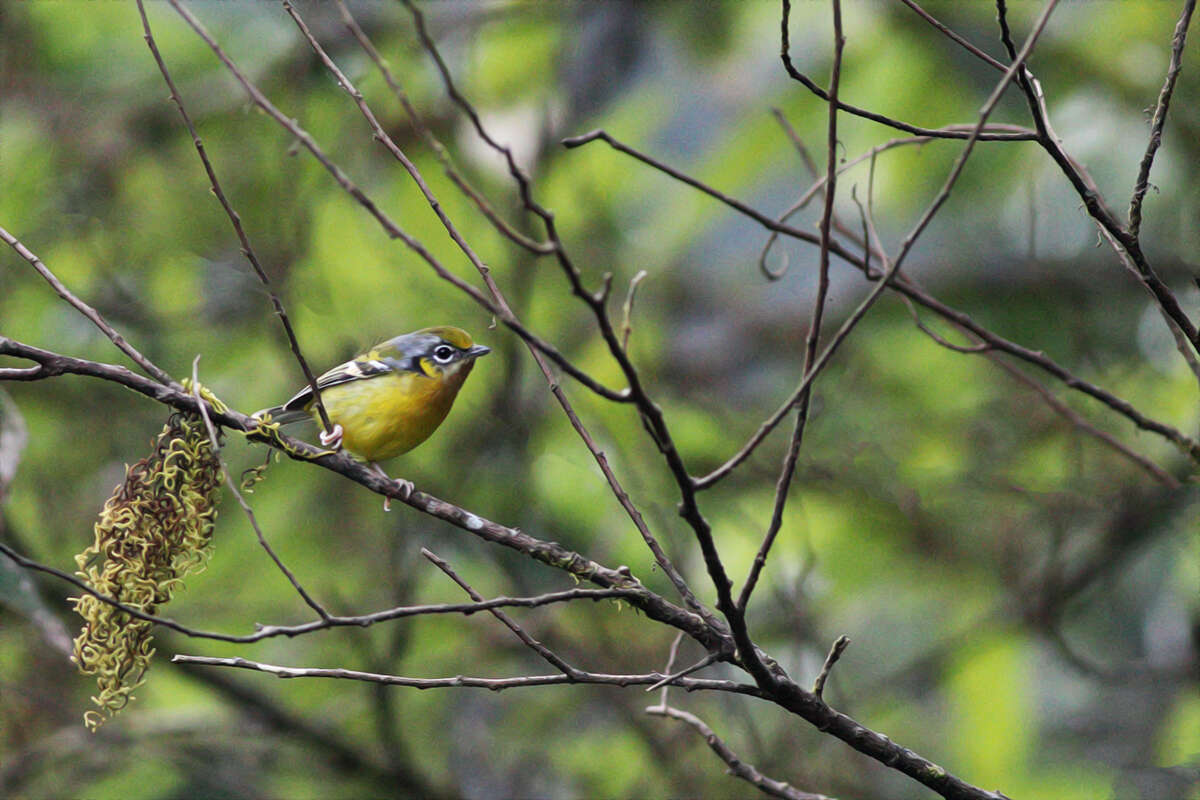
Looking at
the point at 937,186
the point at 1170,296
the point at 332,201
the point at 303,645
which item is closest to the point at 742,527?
the point at 937,186

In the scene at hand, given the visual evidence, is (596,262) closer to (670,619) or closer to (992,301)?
(992,301)

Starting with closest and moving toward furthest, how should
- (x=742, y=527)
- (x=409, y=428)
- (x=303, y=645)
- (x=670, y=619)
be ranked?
(x=670, y=619) < (x=409, y=428) < (x=742, y=527) < (x=303, y=645)

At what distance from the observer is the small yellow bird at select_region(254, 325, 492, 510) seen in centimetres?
308

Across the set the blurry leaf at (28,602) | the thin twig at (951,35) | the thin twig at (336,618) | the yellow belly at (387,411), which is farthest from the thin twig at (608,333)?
the blurry leaf at (28,602)

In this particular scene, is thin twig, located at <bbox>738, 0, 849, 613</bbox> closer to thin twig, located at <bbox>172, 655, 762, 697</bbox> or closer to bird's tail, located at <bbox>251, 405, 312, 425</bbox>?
thin twig, located at <bbox>172, 655, 762, 697</bbox>

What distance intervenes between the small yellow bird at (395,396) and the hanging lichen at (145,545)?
501 mm

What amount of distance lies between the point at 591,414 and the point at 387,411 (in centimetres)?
188

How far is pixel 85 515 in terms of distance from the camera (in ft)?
18.7

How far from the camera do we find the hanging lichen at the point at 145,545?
7.59ft

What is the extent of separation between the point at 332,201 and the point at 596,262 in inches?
51.4

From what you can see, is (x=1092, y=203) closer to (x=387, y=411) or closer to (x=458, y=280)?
(x=458, y=280)

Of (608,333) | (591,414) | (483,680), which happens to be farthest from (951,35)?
(591,414)

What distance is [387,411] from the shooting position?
308 centimetres

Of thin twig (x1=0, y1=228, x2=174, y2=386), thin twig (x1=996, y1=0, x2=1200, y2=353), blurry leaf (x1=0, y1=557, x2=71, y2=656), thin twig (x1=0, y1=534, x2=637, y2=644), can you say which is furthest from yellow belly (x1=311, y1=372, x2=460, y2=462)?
A: thin twig (x1=996, y1=0, x2=1200, y2=353)
